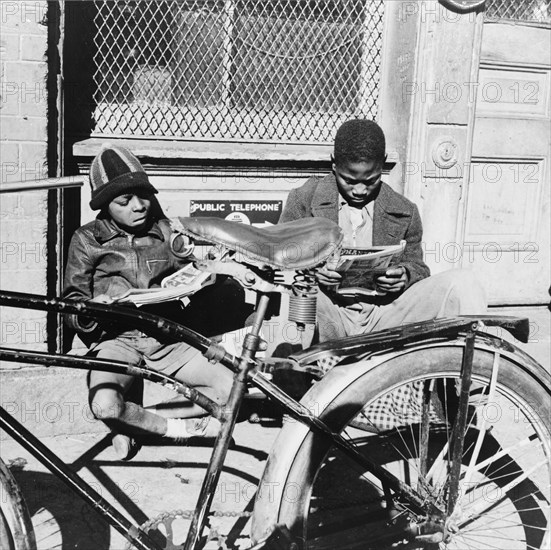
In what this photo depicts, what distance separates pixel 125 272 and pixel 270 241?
4.05ft

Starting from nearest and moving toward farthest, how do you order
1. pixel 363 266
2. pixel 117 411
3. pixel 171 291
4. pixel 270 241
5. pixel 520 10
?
pixel 270 241
pixel 171 291
pixel 363 266
pixel 117 411
pixel 520 10

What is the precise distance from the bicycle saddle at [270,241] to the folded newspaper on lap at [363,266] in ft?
1.44

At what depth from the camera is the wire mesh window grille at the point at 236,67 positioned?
484 centimetres

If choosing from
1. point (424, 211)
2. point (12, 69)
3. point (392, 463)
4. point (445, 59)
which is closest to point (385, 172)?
point (424, 211)

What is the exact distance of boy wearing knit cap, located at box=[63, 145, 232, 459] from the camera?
11.6ft

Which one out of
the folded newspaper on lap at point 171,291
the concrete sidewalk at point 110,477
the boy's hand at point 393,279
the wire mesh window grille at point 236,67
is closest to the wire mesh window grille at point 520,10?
the wire mesh window grille at point 236,67

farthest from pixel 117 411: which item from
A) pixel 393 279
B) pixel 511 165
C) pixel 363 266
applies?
pixel 511 165

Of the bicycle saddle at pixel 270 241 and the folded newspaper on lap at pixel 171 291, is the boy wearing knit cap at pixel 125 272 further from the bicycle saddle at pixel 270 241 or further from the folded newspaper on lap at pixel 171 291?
the bicycle saddle at pixel 270 241

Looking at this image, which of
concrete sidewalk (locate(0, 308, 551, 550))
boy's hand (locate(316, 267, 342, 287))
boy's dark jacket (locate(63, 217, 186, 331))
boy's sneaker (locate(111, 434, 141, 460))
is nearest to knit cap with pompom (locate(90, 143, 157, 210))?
boy's dark jacket (locate(63, 217, 186, 331))

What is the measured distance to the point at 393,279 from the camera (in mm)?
3635

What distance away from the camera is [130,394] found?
4.17 m

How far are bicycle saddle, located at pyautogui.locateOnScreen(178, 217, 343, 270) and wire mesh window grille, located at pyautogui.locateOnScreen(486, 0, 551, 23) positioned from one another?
3189 millimetres

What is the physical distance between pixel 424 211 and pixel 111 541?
283 centimetres

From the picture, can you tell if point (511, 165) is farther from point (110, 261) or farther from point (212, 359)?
point (212, 359)
